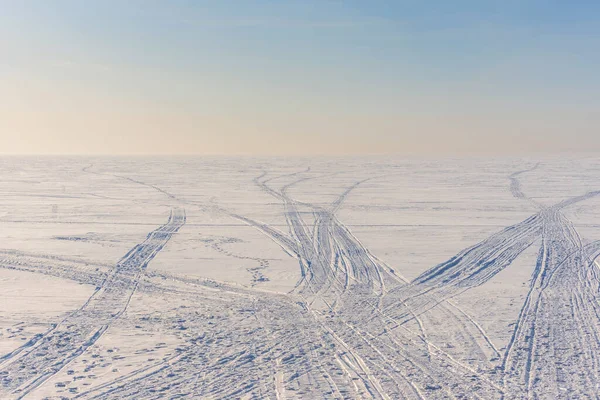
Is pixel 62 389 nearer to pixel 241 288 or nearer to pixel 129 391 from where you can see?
pixel 129 391

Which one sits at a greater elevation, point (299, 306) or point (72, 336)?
point (299, 306)

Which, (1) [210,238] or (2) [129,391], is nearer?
(2) [129,391]

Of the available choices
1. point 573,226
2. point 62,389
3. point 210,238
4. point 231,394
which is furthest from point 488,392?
point 573,226

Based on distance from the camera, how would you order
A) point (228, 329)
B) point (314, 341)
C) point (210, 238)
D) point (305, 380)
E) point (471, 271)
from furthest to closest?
point (210, 238), point (471, 271), point (228, 329), point (314, 341), point (305, 380)

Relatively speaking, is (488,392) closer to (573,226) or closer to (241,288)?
(241,288)

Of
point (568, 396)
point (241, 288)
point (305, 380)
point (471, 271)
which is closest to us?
point (568, 396)

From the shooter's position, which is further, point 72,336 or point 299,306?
point 299,306
